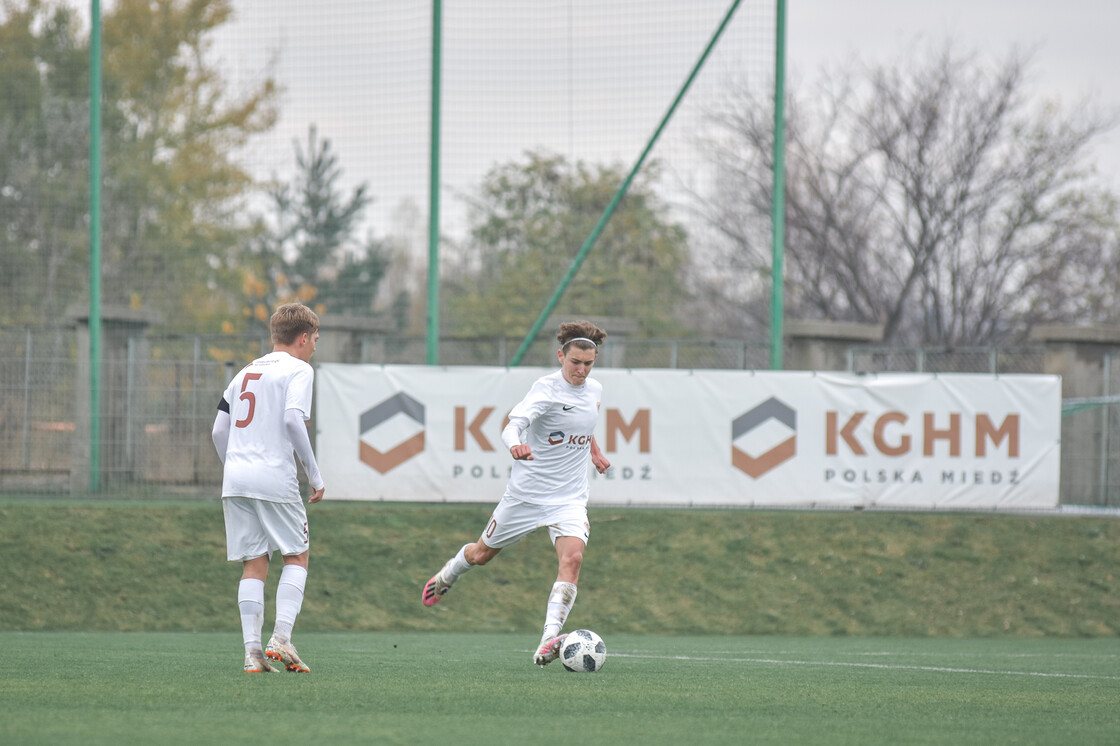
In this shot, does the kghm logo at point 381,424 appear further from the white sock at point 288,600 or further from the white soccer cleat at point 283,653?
the white soccer cleat at point 283,653

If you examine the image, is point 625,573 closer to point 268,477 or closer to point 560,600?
point 560,600

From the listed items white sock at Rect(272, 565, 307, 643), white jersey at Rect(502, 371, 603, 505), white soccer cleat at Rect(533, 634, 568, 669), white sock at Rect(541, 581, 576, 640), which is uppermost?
white jersey at Rect(502, 371, 603, 505)

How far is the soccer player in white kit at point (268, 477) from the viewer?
652 centimetres

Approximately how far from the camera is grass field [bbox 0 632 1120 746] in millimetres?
4699

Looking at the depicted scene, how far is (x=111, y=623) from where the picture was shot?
38.7 feet

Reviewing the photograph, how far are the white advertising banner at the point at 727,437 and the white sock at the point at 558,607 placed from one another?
615 cm

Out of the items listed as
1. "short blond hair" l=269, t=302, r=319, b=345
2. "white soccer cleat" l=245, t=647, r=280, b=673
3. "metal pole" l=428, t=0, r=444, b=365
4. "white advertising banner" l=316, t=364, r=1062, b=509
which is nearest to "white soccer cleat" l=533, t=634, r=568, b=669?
"white soccer cleat" l=245, t=647, r=280, b=673

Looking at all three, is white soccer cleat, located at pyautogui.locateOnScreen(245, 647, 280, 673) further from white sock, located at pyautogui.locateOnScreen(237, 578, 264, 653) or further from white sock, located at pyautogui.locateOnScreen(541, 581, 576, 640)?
white sock, located at pyautogui.locateOnScreen(541, 581, 576, 640)

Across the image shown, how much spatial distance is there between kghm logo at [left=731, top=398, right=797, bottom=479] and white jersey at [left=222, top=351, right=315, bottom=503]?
8.04m

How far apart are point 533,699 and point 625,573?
746cm

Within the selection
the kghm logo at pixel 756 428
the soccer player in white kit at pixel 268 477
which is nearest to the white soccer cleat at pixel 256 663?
the soccer player in white kit at pixel 268 477

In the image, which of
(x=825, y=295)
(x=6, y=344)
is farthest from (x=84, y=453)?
(x=825, y=295)

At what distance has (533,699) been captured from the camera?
5.72 metres

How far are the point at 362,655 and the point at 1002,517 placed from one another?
8619 mm
